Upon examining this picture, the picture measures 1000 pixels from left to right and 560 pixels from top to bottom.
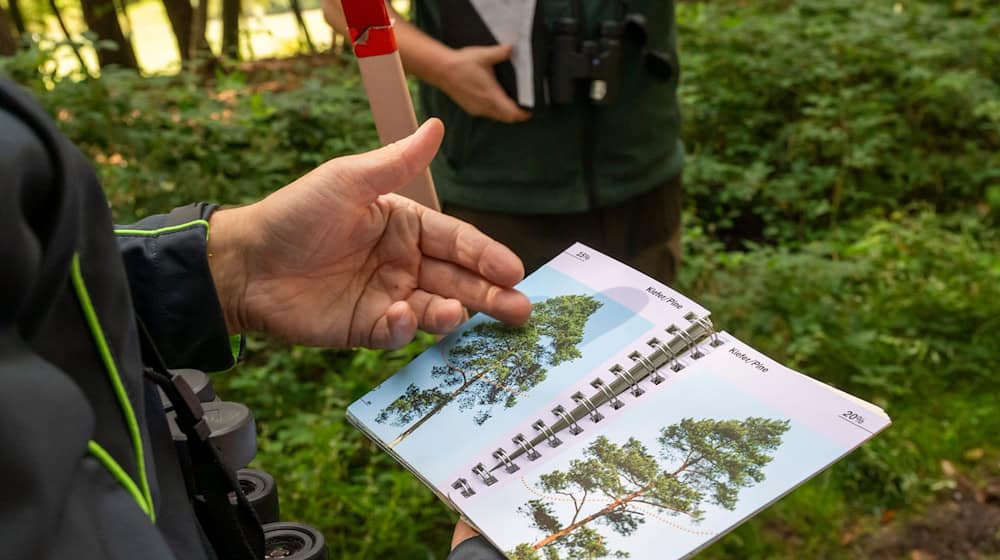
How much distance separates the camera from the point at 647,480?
119 cm

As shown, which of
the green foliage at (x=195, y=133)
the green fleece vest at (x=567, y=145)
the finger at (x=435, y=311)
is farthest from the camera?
the green foliage at (x=195, y=133)

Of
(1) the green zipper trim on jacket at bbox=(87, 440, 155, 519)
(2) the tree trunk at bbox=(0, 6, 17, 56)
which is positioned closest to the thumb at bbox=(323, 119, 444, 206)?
(1) the green zipper trim on jacket at bbox=(87, 440, 155, 519)

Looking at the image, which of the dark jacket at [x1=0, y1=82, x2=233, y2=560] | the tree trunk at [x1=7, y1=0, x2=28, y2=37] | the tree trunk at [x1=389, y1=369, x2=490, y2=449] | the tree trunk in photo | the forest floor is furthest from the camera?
the tree trunk at [x1=7, y1=0, x2=28, y2=37]

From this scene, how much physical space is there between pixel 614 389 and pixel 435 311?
329 millimetres

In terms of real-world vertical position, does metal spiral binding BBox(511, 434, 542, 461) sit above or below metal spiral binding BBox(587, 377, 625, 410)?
below

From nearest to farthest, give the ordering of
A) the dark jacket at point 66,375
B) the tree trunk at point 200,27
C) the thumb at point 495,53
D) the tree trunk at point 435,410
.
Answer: the dark jacket at point 66,375 → the tree trunk at point 435,410 → the thumb at point 495,53 → the tree trunk at point 200,27

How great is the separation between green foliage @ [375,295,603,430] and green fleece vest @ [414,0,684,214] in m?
0.90

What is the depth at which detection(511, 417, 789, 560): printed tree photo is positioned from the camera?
1139mm

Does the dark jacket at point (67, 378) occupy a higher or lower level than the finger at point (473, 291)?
higher

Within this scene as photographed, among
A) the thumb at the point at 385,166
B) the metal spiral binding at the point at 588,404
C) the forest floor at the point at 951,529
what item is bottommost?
the forest floor at the point at 951,529

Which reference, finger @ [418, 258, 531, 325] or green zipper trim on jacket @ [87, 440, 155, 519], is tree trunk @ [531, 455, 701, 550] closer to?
finger @ [418, 258, 531, 325]

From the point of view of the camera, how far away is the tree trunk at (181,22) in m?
7.46

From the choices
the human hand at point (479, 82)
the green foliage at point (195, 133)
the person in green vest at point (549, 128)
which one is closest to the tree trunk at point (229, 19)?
the green foliage at point (195, 133)

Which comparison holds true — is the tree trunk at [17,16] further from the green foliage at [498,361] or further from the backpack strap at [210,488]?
the backpack strap at [210,488]
